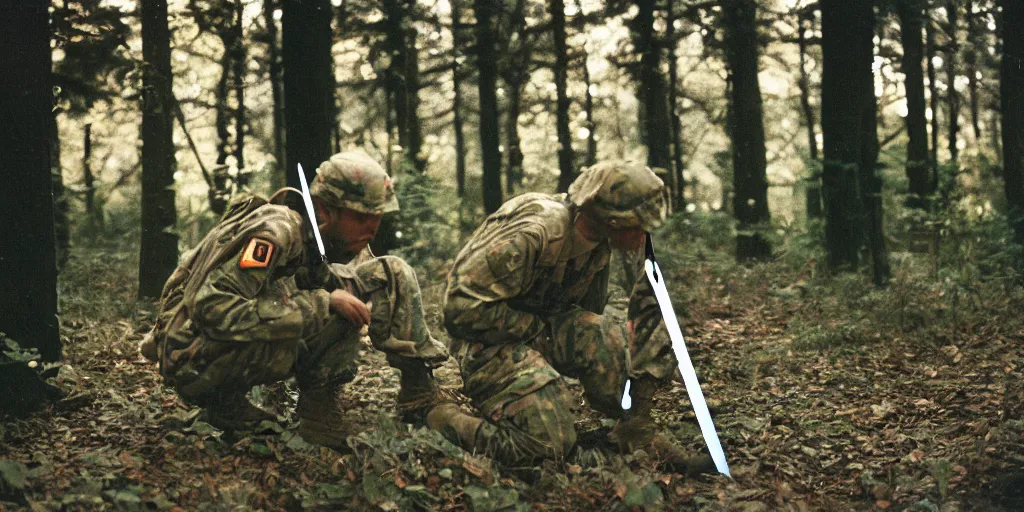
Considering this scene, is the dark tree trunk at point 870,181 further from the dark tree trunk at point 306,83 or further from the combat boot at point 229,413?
the combat boot at point 229,413

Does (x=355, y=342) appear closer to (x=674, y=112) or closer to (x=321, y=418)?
(x=321, y=418)

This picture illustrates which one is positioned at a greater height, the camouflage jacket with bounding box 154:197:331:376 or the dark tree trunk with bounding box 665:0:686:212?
the dark tree trunk with bounding box 665:0:686:212

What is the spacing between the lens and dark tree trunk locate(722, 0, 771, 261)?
584 inches

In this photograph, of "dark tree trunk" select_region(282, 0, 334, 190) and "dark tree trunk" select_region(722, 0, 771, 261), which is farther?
"dark tree trunk" select_region(722, 0, 771, 261)

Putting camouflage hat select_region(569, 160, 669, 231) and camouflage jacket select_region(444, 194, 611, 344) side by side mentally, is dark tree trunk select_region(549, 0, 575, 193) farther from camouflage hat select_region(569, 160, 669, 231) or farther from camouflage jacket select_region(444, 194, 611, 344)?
camouflage hat select_region(569, 160, 669, 231)

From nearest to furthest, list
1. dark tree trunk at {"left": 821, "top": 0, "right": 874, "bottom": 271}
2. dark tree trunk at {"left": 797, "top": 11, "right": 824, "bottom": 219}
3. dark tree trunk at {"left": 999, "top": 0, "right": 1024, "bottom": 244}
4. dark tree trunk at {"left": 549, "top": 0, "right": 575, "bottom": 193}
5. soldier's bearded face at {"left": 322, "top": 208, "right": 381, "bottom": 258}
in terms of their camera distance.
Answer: soldier's bearded face at {"left": 322, "top": 208, "right": 381, "bottom": 258}, dark tree trunk at {"left": 999, "top": 0, "right": 1024, "bottom": 244}, dark tree trunk at {"left": 821, "top": 0, "right": 874, "bottom": 271}, dark tree trunk at {"left": 549, "top": 0, "right": 575, "bottom": 193}, dark tree trunk at {"left": 797, "top": 11, "right": 824, "bottom": 219}

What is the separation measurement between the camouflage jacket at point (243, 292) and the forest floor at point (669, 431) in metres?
0.57

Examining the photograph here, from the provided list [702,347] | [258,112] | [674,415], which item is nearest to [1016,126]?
[702,347]

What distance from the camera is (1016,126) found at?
372 inches

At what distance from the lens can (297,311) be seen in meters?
4.50

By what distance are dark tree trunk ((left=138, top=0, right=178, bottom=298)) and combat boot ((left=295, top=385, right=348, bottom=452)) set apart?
5.89 metres

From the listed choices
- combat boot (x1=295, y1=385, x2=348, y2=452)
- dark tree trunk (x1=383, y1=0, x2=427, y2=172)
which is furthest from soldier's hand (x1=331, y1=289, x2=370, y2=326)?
dark tree trunk (x1=383, y1=0, x2=427, y2=172)

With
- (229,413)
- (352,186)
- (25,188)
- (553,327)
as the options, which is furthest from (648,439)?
(25,188)

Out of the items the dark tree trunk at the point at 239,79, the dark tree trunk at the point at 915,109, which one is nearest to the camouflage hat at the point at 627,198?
the dark tree trunk at the point at 239,79
